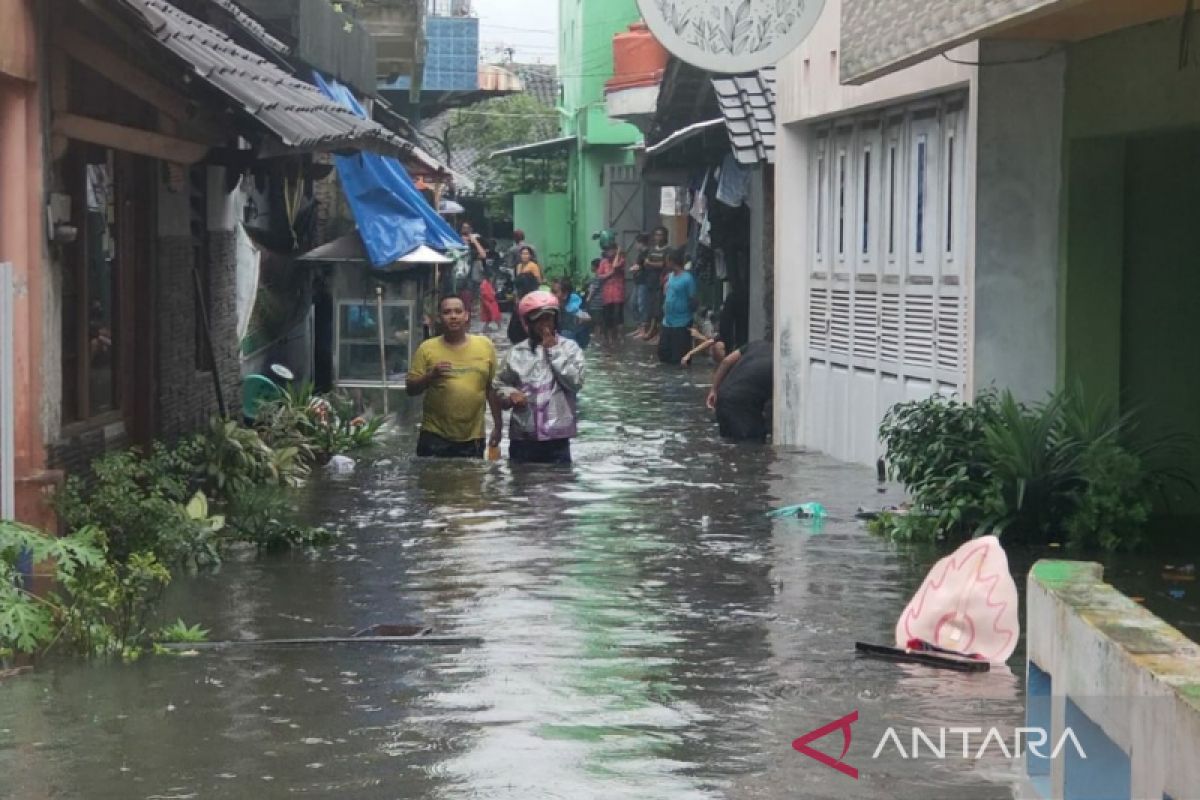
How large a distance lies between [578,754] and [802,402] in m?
12.2

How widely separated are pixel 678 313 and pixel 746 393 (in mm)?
12061

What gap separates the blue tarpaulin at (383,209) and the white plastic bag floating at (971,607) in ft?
43.8

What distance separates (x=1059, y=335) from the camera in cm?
1301

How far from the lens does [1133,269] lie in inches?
511

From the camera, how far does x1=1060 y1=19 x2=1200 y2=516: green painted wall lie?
501 inches

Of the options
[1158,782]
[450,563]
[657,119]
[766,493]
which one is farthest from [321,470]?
[657,119]

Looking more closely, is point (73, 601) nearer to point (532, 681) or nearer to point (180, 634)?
point (180, 634)

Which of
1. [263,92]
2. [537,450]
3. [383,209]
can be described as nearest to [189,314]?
[537,450]

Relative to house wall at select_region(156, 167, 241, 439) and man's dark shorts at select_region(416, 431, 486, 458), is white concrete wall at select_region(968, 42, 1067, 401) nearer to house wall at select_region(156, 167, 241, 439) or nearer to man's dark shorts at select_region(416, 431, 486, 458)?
man's dark shorts at select_region(416, 431, 486, 458)

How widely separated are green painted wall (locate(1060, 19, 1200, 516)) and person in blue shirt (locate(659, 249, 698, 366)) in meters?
18.2

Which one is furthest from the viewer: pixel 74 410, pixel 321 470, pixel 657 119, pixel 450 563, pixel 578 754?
pixel 657 119

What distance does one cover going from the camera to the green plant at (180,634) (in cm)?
892

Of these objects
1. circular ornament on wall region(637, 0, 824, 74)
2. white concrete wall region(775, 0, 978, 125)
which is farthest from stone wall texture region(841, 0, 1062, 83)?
circular ornament on wall region(637, 0, 824, 74)

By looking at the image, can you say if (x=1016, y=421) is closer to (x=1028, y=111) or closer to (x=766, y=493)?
(x=1028, y=111)
